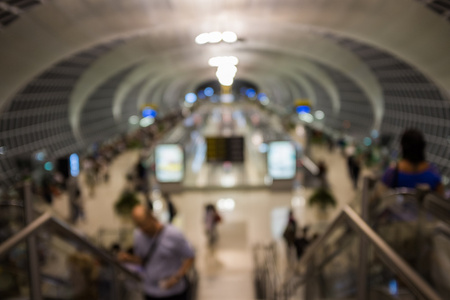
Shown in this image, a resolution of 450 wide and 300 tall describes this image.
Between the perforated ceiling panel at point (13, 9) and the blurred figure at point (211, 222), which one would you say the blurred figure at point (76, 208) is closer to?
the blurred figure at point (211, 222)

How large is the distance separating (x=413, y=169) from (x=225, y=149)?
15.5 meters

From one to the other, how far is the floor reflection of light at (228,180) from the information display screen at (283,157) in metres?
1.94

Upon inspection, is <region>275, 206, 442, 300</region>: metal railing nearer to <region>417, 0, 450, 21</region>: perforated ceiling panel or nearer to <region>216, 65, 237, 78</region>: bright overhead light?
<region>216, 65, 237, 78</region>: bright overhead light

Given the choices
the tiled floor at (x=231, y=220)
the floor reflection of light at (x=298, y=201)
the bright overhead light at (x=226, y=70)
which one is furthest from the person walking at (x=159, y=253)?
the floor reflection of light at (x=298, y=201)

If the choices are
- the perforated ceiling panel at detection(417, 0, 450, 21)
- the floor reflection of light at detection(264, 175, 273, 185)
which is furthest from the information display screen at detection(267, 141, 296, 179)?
the perforated ceiling panel at detection(417, 0, 450, 21)

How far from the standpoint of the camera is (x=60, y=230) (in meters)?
3.45

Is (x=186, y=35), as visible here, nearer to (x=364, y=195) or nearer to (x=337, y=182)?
(x=337, y=182)

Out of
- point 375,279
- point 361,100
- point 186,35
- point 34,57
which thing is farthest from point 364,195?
point 361,100

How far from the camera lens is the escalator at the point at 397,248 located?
79.6 inches

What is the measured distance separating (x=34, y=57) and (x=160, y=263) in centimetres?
1286

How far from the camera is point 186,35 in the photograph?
2583 centimetres

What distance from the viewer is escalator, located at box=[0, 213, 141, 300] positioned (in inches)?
107

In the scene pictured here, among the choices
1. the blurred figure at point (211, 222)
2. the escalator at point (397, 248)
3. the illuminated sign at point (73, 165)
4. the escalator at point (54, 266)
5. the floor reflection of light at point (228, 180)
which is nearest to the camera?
the escalator at point (397, 248)

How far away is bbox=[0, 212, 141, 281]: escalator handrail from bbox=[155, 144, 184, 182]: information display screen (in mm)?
13032
